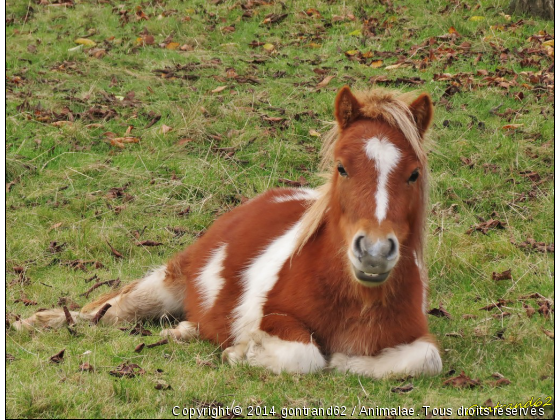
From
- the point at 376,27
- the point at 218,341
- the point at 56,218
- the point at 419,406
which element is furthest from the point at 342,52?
the point at 419,406

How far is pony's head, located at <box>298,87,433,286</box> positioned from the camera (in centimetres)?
395

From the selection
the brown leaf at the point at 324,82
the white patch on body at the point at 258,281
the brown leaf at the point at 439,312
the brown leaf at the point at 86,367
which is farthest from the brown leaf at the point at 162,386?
the brown leaf at the point at 324,82

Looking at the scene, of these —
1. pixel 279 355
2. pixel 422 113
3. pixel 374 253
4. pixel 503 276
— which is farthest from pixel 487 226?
pixel 374 253

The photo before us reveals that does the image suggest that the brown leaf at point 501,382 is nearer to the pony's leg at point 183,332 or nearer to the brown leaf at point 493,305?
the brown leaf at point 493,305

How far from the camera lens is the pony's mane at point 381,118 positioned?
4312mm

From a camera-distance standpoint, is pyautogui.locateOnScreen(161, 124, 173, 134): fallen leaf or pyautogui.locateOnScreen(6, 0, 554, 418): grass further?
pyautogui.locateOnScreen(161, 124, 173, 134): fallen leaf

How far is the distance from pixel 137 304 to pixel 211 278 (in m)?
0.67

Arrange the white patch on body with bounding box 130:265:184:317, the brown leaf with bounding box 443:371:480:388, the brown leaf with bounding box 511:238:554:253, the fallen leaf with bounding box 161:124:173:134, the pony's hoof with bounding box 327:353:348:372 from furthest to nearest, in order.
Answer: the fallen leaf with bounding box 161:124:173:134
the brown leaf with bounding box 511:238:554:253
the white patch on body with bounding box 130:265:184:317
the pony's hoof with bounding box 327:353:348:372
the brown leaf with bounding box 443:371:480:388

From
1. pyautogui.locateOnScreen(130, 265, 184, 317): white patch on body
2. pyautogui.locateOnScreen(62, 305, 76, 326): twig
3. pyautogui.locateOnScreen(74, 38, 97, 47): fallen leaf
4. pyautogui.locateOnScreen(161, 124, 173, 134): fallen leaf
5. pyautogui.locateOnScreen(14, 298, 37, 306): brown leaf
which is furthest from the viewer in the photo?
pyautogui.locateOnScreen(74, 38, 97, 47): fallen leaf

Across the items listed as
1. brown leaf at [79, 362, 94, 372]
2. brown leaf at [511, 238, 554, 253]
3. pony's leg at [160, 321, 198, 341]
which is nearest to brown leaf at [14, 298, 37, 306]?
pony's leg at [160, 321, 198, 341]

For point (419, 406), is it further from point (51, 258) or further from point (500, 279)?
point (51, 258)

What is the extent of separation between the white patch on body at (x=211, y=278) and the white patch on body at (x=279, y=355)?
0.78 metres

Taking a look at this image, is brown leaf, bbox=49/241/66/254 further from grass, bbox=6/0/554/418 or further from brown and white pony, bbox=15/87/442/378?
brown and white pony, bbox=15/87/442/378

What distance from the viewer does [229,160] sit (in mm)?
8367
